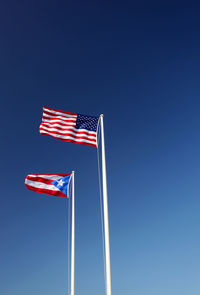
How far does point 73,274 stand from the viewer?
27.4m

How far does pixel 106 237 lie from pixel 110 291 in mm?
2836

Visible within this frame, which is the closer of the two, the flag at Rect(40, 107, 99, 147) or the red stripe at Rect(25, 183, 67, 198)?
the flag at Rect(40, 107, 99, 147)

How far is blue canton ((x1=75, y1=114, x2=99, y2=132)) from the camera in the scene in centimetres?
2255

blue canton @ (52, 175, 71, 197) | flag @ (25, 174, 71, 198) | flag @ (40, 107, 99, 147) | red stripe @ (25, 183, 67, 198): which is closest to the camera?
flag @ (40, 107, 99, 147)

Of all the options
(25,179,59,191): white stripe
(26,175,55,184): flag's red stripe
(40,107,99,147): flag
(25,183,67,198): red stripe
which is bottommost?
(25,183,67,198): red stripe

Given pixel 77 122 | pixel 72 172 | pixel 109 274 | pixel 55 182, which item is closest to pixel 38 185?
pixel 55 182

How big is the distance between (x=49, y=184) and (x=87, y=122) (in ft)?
22.8

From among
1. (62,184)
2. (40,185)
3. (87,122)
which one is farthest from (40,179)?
(87,122)

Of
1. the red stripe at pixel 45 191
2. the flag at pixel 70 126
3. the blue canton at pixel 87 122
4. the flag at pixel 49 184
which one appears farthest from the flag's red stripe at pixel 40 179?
the blue canton at pixel 87 122

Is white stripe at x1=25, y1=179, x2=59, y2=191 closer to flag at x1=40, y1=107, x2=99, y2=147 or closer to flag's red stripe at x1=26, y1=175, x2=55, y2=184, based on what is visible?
flag's red stripe at x1=26, y1=175, x2=55, y2=184

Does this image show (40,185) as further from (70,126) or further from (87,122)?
(87,122)

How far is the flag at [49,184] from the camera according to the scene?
25.2 metres

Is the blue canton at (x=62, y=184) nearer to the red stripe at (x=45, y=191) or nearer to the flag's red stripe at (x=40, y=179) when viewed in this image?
the red stripe at (x=45, y=191)

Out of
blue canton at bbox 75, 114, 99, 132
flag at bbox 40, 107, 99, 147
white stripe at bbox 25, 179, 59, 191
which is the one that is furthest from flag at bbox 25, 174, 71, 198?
blue canton at bbox 75, 114, 99, 132
